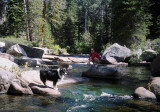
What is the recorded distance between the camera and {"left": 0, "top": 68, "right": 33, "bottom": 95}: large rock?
20.7ft

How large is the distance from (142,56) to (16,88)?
14.5m

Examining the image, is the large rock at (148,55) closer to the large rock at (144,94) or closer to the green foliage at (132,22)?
the green foliage at (132,22)

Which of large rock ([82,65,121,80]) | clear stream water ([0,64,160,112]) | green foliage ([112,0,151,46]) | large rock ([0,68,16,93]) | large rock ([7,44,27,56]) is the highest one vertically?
green foliage ([112,0,151,46])

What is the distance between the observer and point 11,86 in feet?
21.0

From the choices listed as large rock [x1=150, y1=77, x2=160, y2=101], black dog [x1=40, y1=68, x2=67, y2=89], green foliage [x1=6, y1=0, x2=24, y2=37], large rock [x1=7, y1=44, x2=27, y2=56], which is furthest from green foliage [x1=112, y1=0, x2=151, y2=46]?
black dog [x1=40, y1=68, x2=67, y2=89]

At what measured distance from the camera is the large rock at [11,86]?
632 cm

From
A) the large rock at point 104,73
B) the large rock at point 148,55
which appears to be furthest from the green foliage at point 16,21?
the large rock at point 104,73

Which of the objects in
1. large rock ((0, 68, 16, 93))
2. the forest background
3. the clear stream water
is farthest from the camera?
the forest background

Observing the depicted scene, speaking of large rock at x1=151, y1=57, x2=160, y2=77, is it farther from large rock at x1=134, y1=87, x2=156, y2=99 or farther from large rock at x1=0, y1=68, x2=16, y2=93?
large rock at x1=0, y1=68, x2=16, y2=93

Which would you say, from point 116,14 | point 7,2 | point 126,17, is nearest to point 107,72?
point 126,17

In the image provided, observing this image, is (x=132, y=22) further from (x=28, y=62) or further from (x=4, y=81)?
(x=4, y=81)

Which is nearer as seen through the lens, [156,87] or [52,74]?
[52,74]

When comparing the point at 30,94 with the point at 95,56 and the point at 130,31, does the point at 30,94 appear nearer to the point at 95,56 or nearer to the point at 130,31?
the point at 95,56

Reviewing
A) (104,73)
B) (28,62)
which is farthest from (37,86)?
(28,62)
